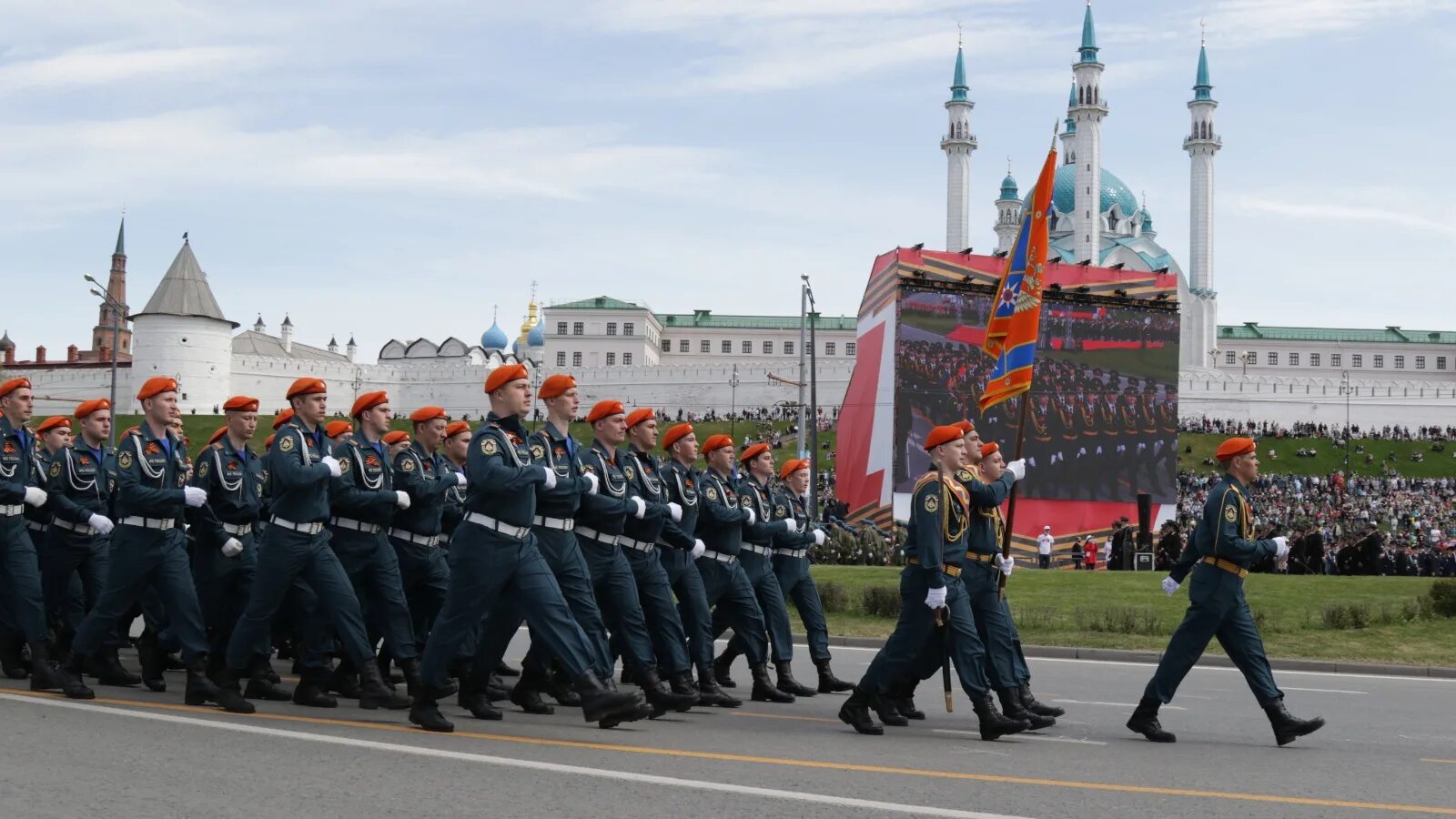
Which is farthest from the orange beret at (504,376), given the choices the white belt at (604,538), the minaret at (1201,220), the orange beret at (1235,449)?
the minaret at (1201,220)

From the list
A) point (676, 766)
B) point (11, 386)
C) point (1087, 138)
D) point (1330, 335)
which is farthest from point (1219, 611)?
point (1330, 335)

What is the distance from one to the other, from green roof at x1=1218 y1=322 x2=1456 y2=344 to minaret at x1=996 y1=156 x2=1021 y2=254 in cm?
1934

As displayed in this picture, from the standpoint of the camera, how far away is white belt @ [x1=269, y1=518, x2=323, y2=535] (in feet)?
31.7

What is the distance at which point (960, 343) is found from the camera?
1890 inches

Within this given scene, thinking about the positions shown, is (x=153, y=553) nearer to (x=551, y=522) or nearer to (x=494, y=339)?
(x=551, y=522)

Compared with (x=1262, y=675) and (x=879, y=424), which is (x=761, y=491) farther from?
(x=879, y=424)

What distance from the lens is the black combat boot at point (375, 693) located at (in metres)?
9.84

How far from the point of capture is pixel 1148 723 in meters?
9.74

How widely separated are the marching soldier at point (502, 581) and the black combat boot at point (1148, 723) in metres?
3.19

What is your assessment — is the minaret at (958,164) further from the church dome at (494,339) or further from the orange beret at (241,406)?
the orange beret at (241,406)

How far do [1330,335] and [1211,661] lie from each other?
12539cm

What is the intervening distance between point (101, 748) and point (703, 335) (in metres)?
126

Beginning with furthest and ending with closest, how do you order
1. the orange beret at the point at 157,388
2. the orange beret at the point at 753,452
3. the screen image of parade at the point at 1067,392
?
the screen image of parade at the point at 1067,392
the orange beret at the point at 753,452
the orange beret at the point at 157,388

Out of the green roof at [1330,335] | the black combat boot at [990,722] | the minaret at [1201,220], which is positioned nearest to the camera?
the black combat boot at [990,722]
